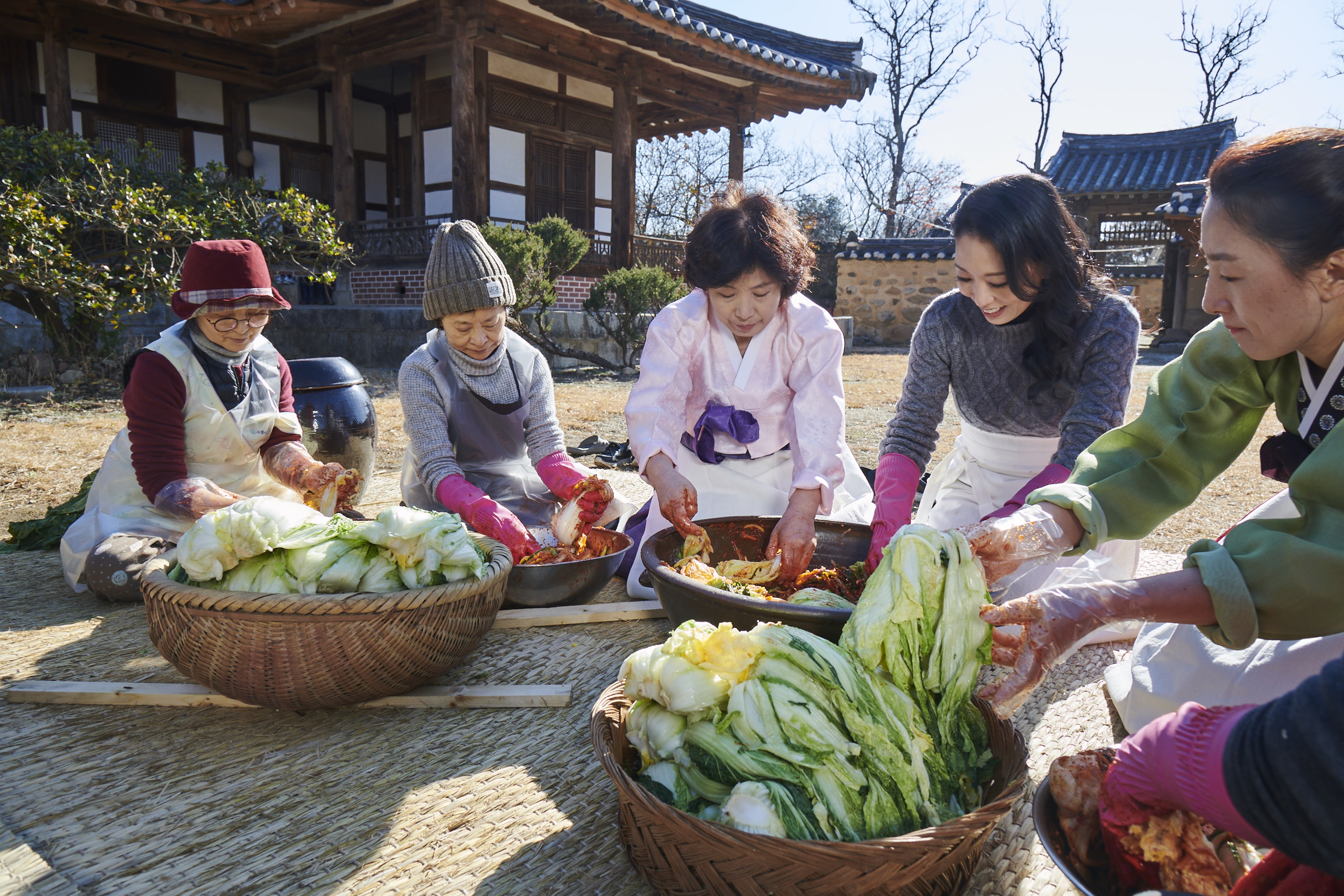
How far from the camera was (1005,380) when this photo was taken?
3.03 metres

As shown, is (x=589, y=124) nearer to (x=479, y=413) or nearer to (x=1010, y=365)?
(x=479, y=413)

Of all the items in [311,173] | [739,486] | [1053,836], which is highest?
[311,173]

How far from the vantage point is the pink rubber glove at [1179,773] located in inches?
41.6

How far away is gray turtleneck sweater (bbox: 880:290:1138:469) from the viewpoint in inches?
106

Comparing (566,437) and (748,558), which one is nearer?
(748,558)

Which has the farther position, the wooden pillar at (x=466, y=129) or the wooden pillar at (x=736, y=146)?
the wooden pillar at (x=736, y=146)

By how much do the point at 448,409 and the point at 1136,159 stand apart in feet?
77.3

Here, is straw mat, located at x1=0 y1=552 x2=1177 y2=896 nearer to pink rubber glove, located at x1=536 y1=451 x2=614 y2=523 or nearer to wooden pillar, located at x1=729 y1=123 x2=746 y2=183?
pink rubber glove, located at x1=536 y1=451 x2=614 y2=523

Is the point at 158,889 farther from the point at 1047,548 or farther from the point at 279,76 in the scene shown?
the point at 279,76

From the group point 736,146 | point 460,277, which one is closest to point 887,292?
point 736,146

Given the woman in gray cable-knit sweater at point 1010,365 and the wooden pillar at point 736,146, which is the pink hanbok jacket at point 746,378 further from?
the wooden pillar at point 736,146

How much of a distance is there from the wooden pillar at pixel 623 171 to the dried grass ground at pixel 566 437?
9.25 ft

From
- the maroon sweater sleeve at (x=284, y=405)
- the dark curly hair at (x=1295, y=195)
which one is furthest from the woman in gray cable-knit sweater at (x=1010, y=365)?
the maroon sweater sleeve at (x=284, y=405)

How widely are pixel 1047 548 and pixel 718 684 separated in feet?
2.82
